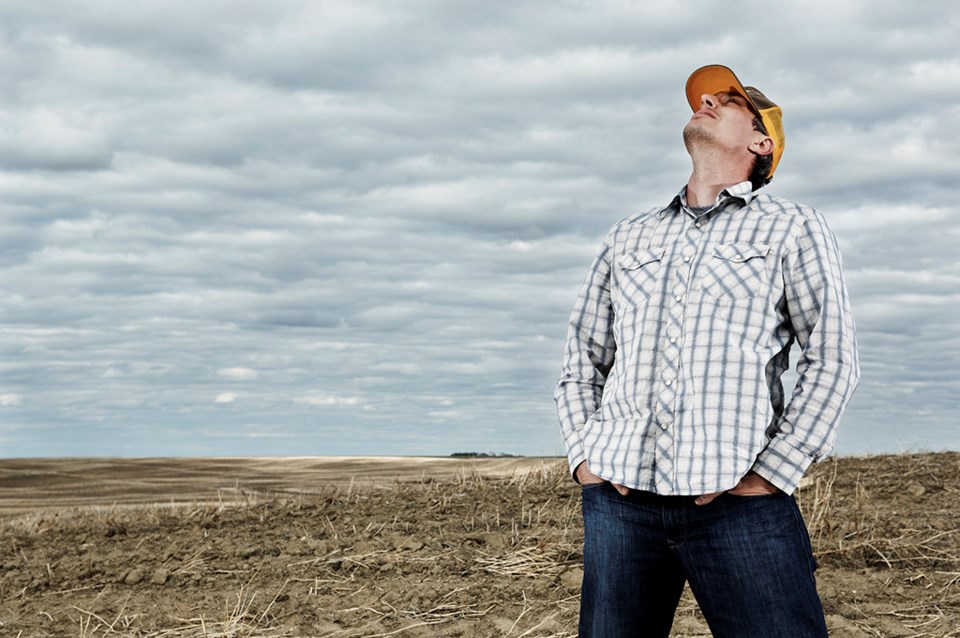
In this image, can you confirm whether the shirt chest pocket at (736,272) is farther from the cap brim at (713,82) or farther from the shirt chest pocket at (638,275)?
the cap brim at (713,82)

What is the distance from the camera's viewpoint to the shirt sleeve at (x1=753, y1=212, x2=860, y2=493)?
248cm

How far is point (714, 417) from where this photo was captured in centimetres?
252

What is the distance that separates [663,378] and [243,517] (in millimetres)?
5477

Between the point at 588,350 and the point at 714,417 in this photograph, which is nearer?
the point at 714,417

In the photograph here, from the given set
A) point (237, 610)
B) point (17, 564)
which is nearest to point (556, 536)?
point (237, 610)

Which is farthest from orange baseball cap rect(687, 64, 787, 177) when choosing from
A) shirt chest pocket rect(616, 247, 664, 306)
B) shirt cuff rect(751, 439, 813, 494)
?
shirt cuff rect(751, 439, 813, 494)

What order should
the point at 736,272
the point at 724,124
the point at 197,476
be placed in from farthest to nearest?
the point at 197,476 → the point at 724,124 → the point at 736,272

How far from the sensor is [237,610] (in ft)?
16.8

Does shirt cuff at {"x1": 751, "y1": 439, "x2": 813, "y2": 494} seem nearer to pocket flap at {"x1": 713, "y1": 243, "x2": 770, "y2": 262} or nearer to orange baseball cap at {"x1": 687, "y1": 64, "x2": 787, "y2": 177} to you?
pocket flap at {"x1": 713, "y1": 243, "x2": 770, "y2": 262}

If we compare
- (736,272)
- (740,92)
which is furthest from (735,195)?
(740,92)

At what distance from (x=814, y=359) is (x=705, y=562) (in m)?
0.61

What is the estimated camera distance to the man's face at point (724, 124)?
2906mm

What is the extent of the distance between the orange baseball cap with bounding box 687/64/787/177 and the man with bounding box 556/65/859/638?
0.25 m

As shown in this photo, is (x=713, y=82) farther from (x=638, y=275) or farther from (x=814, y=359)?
(x=814, y=359)
